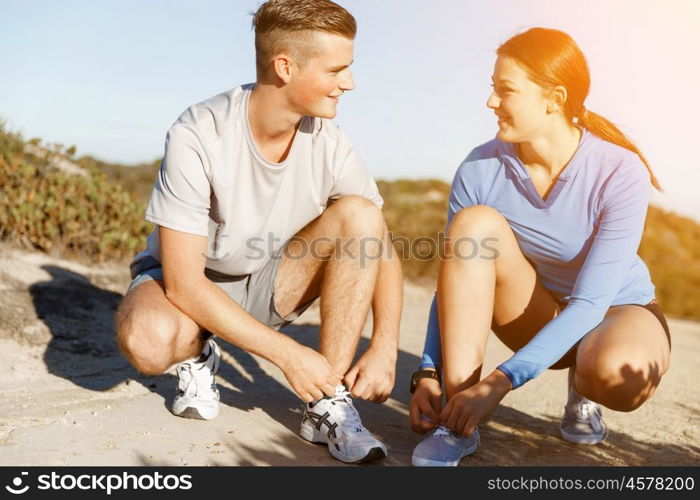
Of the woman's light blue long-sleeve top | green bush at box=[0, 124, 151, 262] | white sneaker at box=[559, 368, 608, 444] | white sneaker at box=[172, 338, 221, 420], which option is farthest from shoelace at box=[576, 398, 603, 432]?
green bush at box=[0, 124, 151, 262]

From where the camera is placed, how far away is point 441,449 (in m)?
2.80

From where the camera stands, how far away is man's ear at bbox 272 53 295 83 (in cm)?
311

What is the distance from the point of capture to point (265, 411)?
11.2 feet

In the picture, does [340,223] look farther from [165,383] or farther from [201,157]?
[165,383]

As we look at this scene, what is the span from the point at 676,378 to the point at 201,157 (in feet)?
10.5

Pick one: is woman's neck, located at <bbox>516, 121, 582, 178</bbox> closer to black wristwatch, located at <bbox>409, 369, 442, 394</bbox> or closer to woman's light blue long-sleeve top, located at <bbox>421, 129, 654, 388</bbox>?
woman's light blue long-sleeve top, located at <bbox>421, 129, 654, 388</bbox>

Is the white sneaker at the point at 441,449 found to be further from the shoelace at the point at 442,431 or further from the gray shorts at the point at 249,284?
the gray shorts at the point at 249,284

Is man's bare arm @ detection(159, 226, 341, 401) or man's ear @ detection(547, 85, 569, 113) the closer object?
man's bare arm @ detection(159, 226, 341, 401)

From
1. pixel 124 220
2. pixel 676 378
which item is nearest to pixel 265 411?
pixel 676 378

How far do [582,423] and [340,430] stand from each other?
43.6 inches

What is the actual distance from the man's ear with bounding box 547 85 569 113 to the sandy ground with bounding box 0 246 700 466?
1.38m

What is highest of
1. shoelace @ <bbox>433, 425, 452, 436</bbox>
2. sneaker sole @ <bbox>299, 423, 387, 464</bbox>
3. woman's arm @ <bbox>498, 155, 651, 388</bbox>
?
woman's arm @ <bbox>498, 155, 651, 388</bbox>

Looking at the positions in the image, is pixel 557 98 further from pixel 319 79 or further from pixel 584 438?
pixel 584 438

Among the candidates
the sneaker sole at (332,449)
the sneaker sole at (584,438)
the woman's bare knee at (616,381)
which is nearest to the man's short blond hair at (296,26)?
the sneaker sole at (332,449)
